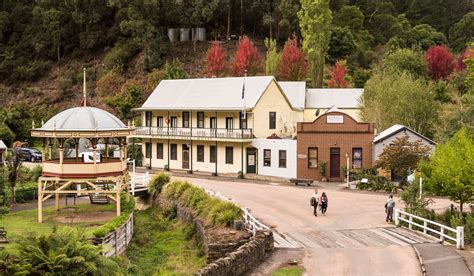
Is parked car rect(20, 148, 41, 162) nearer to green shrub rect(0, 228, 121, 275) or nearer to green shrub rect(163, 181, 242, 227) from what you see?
green shrub rect(163, 181, 242, 227)

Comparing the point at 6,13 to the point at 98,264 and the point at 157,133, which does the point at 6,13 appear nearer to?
the point at 157,133

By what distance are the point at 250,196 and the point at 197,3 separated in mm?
50601

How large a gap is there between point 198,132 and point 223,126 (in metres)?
2.09

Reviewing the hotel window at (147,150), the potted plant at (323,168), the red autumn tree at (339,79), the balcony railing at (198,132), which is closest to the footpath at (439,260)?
the potted plant at (323,168)

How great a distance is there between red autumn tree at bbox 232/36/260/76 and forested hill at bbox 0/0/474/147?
0.41 m

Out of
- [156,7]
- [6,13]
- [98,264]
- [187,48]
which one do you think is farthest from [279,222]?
[6,13]

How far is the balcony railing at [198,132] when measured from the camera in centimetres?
5117

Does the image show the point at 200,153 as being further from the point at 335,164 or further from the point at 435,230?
the point at 435,230

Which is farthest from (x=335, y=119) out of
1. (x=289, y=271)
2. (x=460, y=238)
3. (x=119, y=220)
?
(x=289, y=271)

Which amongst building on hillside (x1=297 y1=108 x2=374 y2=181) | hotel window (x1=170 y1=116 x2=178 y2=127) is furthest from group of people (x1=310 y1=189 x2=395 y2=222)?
hotel window (x1=170 y1=116 x2=178 y2=127)

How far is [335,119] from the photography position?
4688cm

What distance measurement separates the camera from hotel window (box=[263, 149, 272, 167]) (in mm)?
50250

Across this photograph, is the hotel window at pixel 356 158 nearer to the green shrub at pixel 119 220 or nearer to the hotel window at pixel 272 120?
the hotel window at pixel 272 120

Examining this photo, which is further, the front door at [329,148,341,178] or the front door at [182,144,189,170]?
the front door at [182,144,189,170]
